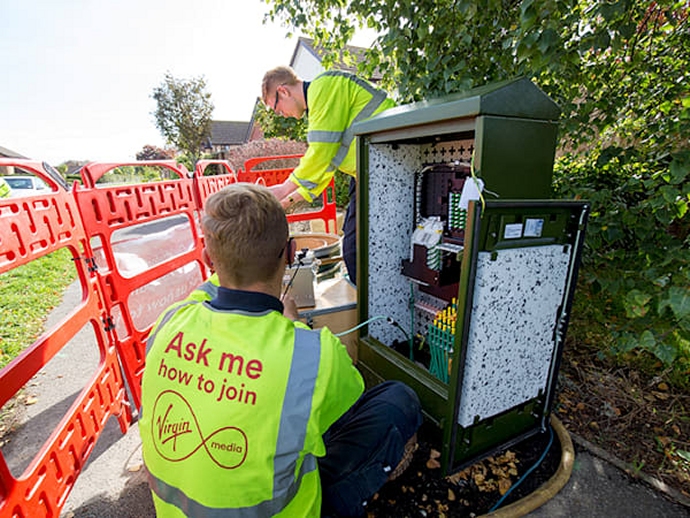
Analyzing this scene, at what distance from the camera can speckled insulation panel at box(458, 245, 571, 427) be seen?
4.47 ft

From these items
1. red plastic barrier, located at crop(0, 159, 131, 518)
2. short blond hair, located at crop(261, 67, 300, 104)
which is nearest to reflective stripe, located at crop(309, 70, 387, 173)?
short blond hair, located at crop(261, 67, 300, 104)

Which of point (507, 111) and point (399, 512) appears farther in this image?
point (399, 512)

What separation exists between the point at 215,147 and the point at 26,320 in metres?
29.1

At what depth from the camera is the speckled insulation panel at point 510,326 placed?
1363 mm

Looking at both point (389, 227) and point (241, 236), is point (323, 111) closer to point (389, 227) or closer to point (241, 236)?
point (389, 227)

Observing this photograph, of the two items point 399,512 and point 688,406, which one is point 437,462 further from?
point 688,406

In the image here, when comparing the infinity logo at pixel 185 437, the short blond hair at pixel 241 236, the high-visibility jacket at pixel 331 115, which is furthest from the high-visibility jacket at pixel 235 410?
the high-visibility jacket at pixel 331 115

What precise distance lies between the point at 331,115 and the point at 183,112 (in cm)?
2208

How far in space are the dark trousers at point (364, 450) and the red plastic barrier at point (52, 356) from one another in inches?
39.5

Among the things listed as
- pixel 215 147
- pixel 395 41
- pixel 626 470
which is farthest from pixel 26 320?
pixel 215 147

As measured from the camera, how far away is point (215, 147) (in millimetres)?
29797

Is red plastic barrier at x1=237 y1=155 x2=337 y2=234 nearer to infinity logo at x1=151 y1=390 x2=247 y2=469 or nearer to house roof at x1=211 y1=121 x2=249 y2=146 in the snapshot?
infinity logo at x1=151 y1=390 x2=247 y2=469

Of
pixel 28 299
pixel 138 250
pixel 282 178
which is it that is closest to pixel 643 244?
pixel 138 250

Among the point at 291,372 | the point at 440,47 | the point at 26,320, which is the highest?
the point at 440,47
